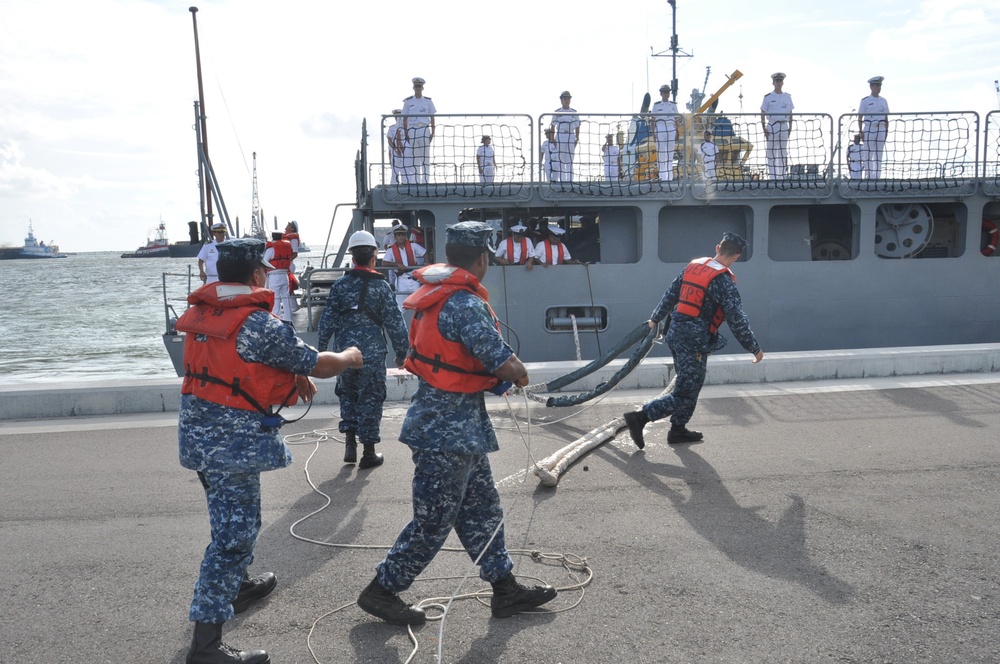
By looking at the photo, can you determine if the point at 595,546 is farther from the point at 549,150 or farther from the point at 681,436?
the point at 549,150

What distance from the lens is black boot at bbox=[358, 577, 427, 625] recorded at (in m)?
3.54

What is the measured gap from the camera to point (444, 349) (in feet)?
11.3

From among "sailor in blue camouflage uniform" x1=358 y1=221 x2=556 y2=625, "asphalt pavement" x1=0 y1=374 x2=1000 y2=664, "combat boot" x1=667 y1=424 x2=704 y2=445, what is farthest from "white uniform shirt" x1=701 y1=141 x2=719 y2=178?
"sailor in blue camouflage uniform" x1=358 y1=221 x2=556 y2=625

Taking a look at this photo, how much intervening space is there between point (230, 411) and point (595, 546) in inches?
82.8

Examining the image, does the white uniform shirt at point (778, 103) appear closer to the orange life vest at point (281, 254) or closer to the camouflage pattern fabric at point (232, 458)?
the orange life vest at point (281, 254)

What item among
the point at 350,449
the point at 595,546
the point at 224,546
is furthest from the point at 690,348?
the point at 224,546

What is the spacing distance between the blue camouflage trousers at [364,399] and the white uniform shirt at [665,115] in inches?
286

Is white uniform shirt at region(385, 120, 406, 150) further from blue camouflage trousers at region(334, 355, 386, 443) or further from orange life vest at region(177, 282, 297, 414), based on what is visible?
orange life vest at region(177, 282, 297, 414)

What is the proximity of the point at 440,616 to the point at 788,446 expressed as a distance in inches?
142

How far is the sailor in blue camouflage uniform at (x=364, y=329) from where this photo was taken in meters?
6.01

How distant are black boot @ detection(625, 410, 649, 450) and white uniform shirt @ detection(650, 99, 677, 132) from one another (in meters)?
6.63

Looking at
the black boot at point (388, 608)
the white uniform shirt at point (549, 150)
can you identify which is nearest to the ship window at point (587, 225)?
the white uniform shirt at point (549, 150)

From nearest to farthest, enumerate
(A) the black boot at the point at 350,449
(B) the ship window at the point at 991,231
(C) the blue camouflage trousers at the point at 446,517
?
(C) the blue camouflage trousers at the point at 446,517
(A) the black boot at the point at 350,449
(B) the ship window at the point at 991,231

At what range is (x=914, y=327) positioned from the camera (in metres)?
12.7
